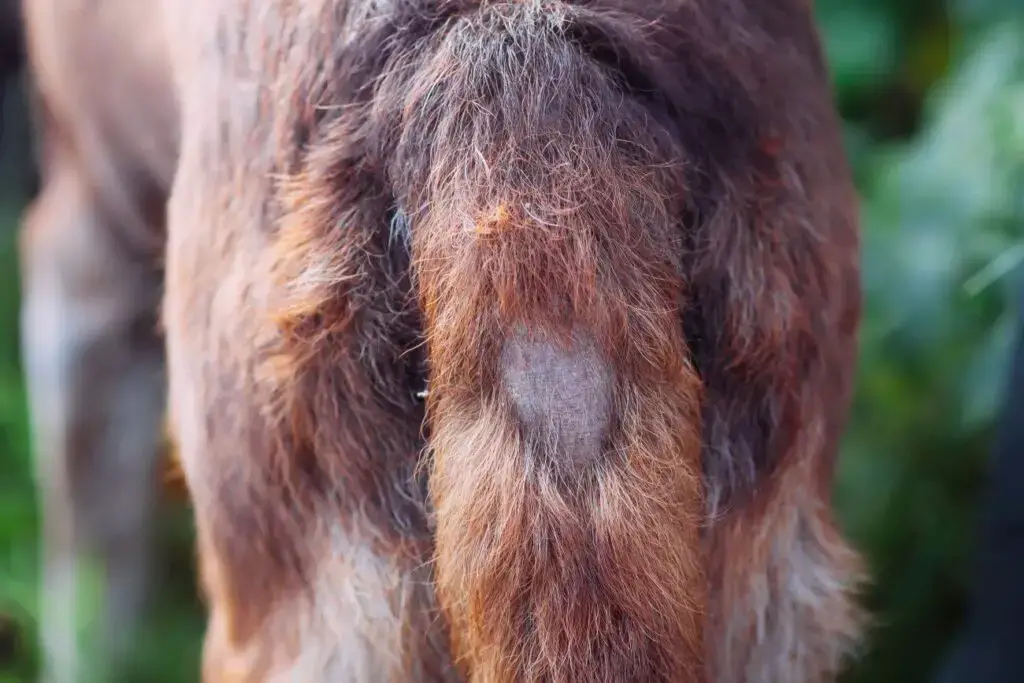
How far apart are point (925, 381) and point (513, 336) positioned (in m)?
1.01

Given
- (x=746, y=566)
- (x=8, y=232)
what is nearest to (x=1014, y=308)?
(x=746, y=566)

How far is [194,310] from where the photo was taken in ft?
2.30

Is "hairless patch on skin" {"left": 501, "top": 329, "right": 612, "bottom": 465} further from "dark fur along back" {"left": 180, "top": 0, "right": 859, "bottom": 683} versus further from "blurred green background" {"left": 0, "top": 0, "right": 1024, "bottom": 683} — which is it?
"blurred green background" {"left": 0, "top": 0, "right": 1024, "bottom": 683}

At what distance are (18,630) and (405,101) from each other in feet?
4.23

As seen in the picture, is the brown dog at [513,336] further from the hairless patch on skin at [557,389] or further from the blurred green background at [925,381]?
the blurred green background at [925,381]

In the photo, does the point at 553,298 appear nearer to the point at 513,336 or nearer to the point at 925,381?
the point at 513,336

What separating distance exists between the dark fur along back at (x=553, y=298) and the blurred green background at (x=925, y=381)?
67 centimetres

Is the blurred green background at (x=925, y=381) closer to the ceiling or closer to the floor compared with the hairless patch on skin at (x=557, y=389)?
closer to the floor

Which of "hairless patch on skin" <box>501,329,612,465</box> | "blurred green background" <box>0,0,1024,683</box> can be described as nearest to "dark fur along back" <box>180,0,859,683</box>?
"hairless patch on skin" <box>501,329,612,465</box>

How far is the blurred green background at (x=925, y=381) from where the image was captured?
1320mm

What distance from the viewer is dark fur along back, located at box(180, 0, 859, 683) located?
573mm

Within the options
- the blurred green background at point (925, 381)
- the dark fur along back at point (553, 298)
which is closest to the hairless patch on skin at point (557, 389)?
the dark fur along back at point (553, 298)

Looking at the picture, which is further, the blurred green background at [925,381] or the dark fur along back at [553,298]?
the blurred green background at [925,381]

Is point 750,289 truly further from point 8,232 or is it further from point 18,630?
point 8,232
